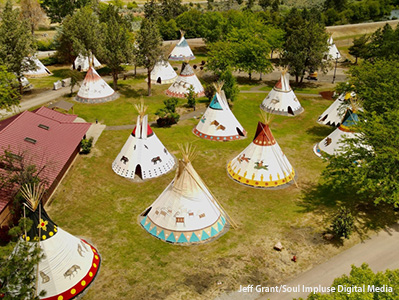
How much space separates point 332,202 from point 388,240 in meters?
5.98

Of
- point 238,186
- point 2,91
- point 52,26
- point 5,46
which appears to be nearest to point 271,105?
point 238,186

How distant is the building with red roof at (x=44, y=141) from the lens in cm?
3197

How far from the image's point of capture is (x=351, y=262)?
26.1 m

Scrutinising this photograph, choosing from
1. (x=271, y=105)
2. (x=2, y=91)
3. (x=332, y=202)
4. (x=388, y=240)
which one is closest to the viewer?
(x=388, y=240)

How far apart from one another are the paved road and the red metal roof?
2008 cm

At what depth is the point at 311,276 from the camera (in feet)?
81.5

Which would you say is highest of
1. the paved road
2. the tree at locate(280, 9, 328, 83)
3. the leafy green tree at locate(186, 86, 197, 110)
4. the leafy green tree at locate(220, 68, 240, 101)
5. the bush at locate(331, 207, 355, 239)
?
the tree at locate(280, 9, 328, 83)

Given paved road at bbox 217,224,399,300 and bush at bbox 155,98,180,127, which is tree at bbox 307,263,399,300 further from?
bush at bbox 155,98,180,127

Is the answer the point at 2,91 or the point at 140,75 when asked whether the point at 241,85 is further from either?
the point at 2,91

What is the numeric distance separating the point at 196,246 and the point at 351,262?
1151 cm

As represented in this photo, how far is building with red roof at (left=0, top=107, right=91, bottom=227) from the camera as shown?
105ft

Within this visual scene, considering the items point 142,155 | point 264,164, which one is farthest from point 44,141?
point 264,164

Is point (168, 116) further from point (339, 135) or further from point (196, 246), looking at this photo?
point (196, 246)

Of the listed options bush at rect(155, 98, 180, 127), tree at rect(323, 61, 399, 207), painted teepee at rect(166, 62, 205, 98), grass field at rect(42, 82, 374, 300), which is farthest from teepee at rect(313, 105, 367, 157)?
painted teepee at rect(166, 62, 205, 98)
